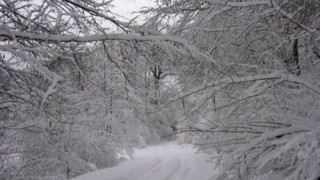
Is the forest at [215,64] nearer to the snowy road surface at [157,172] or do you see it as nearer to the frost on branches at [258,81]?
the frost on branches at [258,81]

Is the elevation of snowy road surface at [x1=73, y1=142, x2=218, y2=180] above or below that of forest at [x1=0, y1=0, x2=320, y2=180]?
below

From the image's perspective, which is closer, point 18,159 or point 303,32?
point 303,32

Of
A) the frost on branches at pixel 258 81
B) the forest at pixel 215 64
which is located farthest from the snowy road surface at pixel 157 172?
the frost on branches at pixel 258 81

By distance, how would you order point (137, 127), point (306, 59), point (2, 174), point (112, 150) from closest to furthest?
point (306, 59) < point (2, 174) < point (112, 150) < point (137, 127)

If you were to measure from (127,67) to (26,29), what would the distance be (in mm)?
1286

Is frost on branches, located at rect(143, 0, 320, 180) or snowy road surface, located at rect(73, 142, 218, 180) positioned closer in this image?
frost on branches, located at rect(143, 0, 320, 180)

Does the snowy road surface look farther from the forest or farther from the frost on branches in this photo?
the frost on branches

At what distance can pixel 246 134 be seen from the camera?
454 cm

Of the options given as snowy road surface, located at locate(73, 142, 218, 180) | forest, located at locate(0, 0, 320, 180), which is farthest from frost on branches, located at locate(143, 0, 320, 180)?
snowy road surface, located at locate(73, 142, 218, 180)

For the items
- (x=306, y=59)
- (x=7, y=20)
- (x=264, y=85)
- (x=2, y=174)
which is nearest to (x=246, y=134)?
(x=264, y=85)

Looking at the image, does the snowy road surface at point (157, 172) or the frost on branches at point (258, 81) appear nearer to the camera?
the frost on branches at point (258, 81)

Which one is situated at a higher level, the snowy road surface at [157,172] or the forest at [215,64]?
the forest at [215,64]

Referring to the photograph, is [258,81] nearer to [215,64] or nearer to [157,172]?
[215,64]

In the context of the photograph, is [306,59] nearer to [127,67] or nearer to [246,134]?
[246,134]
